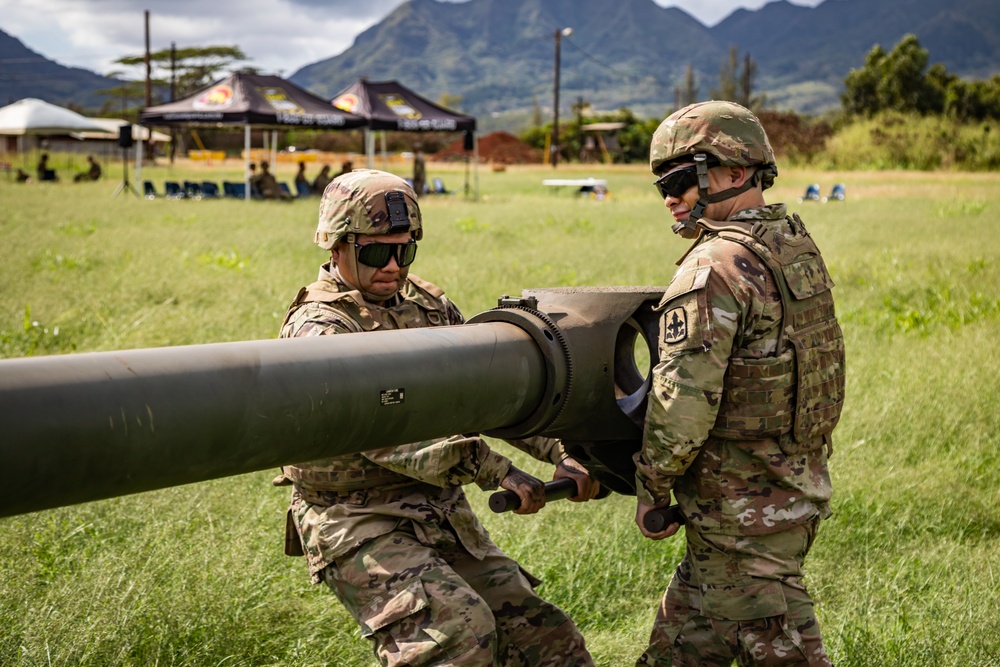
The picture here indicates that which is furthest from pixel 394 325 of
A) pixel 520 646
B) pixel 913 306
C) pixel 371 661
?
pixel 913 306

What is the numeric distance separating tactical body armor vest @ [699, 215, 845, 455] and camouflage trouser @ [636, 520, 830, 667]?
0.30 m

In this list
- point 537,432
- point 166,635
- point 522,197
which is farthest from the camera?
point 522,197

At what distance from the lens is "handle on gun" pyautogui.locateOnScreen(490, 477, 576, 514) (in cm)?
285

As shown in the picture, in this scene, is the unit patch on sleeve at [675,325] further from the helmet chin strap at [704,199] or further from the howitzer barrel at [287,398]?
the helmet chin strap at [704,199]

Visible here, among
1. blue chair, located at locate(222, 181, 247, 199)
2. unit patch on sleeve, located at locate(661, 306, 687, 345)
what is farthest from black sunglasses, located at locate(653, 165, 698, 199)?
blue chair, located at locate(222, 181, 247, 199)

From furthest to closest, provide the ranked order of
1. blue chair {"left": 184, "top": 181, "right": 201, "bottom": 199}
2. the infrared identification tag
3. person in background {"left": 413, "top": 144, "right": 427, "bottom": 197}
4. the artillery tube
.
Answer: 1. person in background {"left": 413, "top": 144, "right": 427, "bottom": 197}
2. blue chair {"left": 184, "top": 181, "right": 201, "bottom": 199}
3. the infrared identification tag
4. the artillery tube

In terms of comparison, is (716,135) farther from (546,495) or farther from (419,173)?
(419,173)

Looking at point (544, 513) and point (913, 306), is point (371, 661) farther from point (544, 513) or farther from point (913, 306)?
point (913, 306)

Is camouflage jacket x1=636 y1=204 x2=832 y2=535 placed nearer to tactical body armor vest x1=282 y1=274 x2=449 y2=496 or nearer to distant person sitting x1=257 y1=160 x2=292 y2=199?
tactical body armor vest x1=282 y1=274 x2=449 y2=496

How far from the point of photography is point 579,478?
10.3 feet

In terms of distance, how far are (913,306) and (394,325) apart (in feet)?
25.6

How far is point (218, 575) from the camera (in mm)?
4215

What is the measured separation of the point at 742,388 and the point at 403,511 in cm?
103

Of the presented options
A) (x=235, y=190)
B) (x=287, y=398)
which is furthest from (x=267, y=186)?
(x=287, y=398)
